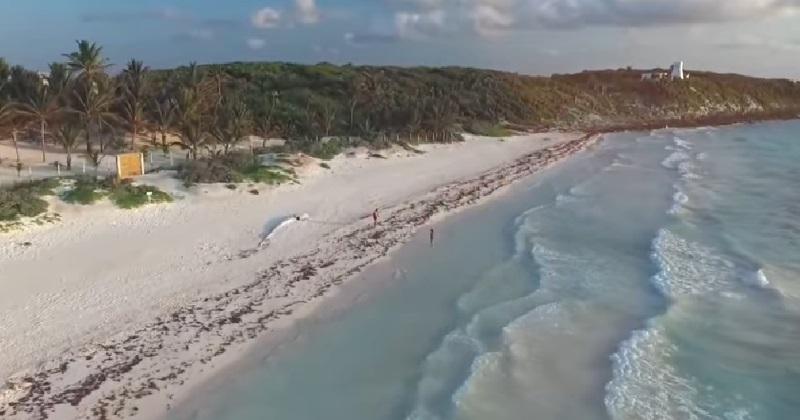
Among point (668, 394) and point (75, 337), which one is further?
point (75, 337)

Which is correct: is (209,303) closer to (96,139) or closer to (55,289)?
(55,289)

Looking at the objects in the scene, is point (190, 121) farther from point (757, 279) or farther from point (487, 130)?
point (487, 130)

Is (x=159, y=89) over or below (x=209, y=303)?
over

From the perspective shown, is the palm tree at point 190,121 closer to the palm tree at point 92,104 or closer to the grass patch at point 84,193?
the palm tree at point 92,104

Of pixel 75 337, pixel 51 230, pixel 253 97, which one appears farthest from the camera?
pixel 253 97

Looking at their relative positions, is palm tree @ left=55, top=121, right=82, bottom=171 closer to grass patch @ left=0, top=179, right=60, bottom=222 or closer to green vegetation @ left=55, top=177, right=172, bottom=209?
green vegetation @ left=55, top=177, right=172, bottom=209

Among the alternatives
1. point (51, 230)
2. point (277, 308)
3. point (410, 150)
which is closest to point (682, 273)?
point (277, 308)

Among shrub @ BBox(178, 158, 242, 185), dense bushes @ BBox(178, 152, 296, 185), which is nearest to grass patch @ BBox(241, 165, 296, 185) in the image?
dense bushes @ BBox(178, 152, 296, 185)

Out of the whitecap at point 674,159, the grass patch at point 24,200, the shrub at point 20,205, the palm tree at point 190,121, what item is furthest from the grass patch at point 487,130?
the shrub at point 20,205
